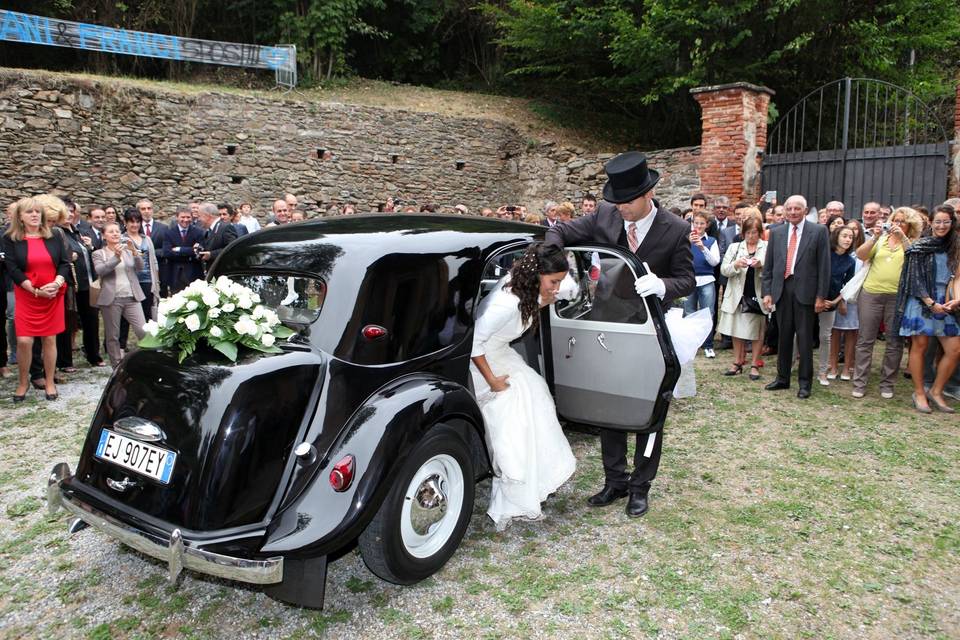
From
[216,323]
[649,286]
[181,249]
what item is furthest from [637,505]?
[181,249]

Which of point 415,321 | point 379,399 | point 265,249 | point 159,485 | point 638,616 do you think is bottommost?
point 638,616

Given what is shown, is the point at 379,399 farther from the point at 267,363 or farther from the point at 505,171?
the point at 505,171

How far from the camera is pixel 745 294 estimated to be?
7488mm

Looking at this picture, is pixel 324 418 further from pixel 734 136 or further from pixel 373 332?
pixel 734 136

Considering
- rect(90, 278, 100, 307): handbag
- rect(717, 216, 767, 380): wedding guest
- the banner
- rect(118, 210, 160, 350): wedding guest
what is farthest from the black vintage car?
the banner

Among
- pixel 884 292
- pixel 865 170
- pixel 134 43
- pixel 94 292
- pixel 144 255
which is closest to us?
pixel 884 292

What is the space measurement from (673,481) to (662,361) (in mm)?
1222

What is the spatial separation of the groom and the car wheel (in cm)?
118

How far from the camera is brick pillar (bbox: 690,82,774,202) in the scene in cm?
1110

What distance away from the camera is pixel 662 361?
3959 millimetres

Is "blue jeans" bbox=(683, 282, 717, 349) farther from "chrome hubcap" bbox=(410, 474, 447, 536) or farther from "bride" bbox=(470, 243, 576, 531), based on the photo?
"chrome hubcap" bbox=(410, 474, 447, 536)

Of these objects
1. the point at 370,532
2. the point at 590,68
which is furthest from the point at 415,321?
the point at 590,68

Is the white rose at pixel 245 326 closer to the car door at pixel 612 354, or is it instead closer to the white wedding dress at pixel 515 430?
the white wedding dress at pixel 515 430

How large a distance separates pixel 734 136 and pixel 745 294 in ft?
16.2
